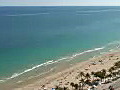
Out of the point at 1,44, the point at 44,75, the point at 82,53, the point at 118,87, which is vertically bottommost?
the point at 118,87

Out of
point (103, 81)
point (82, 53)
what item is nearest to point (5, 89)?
point (103, 81)

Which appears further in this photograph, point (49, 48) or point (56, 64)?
point (49, 48)

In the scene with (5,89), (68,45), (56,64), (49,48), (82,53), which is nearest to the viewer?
(5,89)

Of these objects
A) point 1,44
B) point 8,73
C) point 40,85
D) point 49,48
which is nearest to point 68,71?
point 40,85

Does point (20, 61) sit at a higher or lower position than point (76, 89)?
higher

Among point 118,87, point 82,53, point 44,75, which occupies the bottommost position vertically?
point 118,87

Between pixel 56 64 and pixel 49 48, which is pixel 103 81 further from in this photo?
pixel 49 48

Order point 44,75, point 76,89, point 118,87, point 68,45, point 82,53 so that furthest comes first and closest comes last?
point 68,45 → point 82,53 → point 44,75 → point 76,89 → point 118,87

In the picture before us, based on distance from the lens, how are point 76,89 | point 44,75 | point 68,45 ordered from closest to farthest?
point 76,89 → point 44,75 → point 68,45

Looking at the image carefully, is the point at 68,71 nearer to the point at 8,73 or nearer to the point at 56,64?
the point at 56,64
